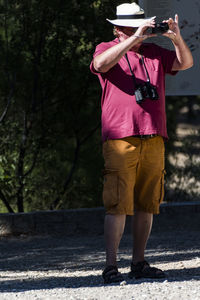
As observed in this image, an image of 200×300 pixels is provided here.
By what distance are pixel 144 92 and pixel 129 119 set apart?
21 centimetres

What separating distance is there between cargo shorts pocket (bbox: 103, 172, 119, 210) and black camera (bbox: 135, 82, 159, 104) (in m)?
0.53

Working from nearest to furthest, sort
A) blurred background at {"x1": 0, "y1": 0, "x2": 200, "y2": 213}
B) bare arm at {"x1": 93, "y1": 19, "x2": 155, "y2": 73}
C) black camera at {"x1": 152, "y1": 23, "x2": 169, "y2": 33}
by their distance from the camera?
bare arm at {"x1": 93, "y1": 19, "x2": 155, "y2": 73}, black camera at {"x1": 152, "y1": 23, "x2": 169, "y2": 33}, blurred background at {"x1": 0, "y1": 0, "x2": 200, "y2": 213}

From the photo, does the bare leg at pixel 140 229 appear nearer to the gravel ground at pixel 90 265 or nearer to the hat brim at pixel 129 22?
the gravel ground at pixel 90 265

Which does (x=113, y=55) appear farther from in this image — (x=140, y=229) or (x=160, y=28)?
(x=140, y=229)

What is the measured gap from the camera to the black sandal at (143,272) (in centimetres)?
522

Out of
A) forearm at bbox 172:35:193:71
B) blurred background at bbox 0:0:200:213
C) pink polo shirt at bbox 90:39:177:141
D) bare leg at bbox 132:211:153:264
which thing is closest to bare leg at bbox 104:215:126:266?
bare leg at bbox 132:211:153:264

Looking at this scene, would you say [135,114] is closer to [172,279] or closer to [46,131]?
[172,279]

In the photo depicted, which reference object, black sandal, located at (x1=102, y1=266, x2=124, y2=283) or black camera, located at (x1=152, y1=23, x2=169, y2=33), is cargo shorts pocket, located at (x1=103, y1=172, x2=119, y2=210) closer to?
black sandal, located at (x1=102, y1=266, x2=124, y2=283)

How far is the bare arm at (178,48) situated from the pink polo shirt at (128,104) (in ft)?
0.54

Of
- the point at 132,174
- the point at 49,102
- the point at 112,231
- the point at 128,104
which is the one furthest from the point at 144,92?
the point at 49,102

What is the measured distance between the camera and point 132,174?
507 cm

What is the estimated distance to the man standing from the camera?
5004 millimetres

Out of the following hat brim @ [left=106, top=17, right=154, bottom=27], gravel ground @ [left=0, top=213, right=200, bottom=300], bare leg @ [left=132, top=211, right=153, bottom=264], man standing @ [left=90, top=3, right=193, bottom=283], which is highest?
hat brim @ [left=106, top=17, right=154, bottom=27]

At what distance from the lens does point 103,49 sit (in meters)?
5.02
